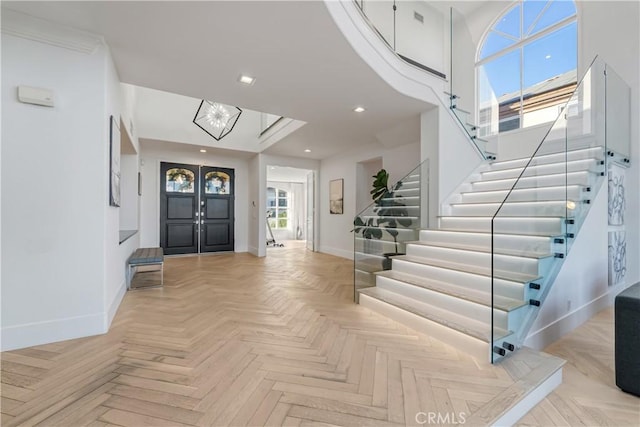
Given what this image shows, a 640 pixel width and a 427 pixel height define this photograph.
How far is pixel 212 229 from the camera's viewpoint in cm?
738

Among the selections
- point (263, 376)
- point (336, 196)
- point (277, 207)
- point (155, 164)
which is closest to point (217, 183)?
point (155, 164)

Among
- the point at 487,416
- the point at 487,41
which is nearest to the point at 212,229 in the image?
the point at 487,416

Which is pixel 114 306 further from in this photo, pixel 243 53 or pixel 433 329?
pixel 433 329

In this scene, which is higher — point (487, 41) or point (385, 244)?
point (487, 41)

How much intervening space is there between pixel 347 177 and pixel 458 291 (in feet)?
15.7

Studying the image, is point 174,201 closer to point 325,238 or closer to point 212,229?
point 212,229

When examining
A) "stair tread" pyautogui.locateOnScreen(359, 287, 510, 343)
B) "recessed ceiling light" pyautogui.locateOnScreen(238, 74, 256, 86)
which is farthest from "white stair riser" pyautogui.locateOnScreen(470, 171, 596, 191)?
"recessed ceiling light" pyautogui.locateOnScreen(238, 74, 256, 86)

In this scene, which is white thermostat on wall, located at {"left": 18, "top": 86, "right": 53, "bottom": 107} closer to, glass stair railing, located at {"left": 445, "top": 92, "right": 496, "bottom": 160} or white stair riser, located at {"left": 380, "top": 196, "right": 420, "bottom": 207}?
white stair riser, located at {"left": 380, "top": 196, "right": 420, "bottom": 207}

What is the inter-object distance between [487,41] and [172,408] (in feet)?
24.6

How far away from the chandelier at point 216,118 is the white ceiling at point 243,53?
2303mm

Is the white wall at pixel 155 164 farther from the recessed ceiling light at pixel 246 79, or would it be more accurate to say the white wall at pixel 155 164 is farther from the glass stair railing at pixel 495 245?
the glass stair railing at pixel 495 245

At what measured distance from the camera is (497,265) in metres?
2.18

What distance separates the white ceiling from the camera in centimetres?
213

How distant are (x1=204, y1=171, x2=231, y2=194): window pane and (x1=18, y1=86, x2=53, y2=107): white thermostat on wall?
16.8 feet
